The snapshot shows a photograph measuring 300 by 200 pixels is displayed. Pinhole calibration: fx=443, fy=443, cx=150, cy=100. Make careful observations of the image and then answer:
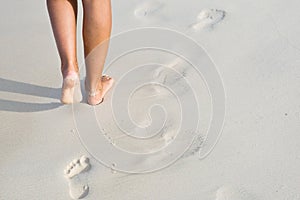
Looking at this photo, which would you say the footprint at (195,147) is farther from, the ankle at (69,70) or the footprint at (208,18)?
the footprint at (208,18)

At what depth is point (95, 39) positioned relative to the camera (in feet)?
4.62

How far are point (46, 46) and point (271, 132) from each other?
0.97 m

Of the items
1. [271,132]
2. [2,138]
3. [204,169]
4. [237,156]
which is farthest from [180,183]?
[2,138]

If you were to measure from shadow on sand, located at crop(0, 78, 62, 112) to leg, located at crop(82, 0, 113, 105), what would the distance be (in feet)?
0.48

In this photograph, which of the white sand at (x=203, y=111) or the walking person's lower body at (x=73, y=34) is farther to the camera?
the walking person's lower body at (x=73, y=34)

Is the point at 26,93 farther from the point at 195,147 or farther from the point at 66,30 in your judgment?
the point at 195,147

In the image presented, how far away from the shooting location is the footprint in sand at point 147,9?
1864 millimetres

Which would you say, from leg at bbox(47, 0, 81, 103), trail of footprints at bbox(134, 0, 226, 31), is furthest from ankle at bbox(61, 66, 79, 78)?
trail of footprints at bbox(134, 0, 226, 31)

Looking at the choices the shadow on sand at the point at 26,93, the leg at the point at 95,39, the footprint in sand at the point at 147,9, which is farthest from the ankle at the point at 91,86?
the footprint in sand at the point at 147,9

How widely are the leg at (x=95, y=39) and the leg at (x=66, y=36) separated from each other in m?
0.05

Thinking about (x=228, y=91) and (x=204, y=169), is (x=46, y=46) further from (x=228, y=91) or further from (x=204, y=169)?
(x=204, y=169)

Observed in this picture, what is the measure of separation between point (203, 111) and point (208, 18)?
0.53m

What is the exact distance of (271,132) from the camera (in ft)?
4.30

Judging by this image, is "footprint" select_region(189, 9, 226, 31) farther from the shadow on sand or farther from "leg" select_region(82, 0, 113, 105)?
the shadow on sand
